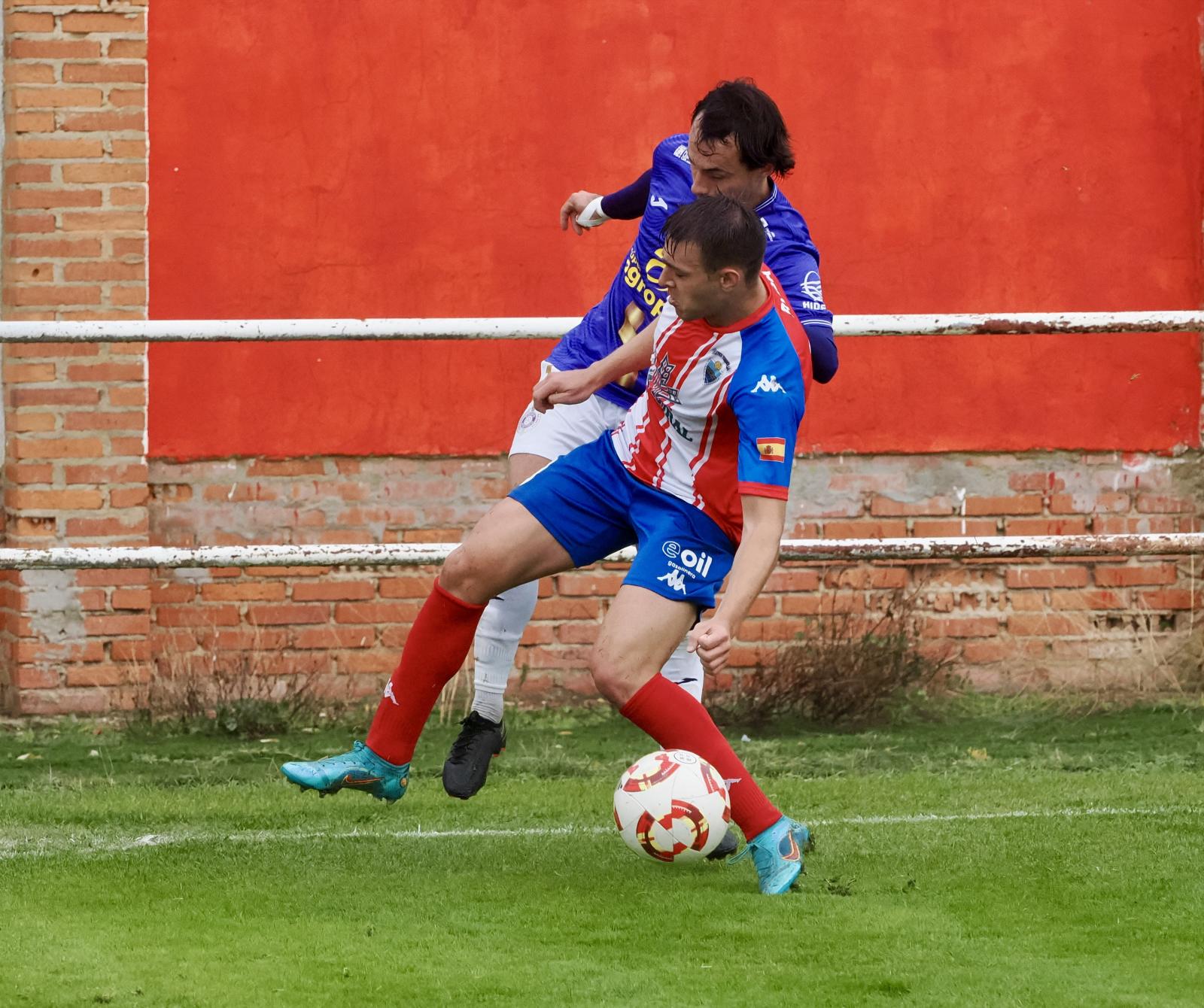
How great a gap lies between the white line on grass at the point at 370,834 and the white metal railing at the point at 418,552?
0.90m

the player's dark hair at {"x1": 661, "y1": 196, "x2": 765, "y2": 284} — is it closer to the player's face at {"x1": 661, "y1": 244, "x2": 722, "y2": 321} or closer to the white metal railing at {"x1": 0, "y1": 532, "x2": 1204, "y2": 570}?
the player's face at {"x1": 661, "y1": 244, "x2": 722, "y2": 321}

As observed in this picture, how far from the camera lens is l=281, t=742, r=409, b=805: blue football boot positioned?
433cm

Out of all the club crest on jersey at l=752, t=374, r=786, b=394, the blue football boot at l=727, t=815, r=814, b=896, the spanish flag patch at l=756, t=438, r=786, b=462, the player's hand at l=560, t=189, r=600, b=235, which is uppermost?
the player's hand at l=560, t=189, r=600, b=235

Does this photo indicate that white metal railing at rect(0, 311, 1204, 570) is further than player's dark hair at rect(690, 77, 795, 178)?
Yes

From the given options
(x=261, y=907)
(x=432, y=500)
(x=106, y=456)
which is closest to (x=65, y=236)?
(x=106, y=456)

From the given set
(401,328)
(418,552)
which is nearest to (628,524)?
(418,552)

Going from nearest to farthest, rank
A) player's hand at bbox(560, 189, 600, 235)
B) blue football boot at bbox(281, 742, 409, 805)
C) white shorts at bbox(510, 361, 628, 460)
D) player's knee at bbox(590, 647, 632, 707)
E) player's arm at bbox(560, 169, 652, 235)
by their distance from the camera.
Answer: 1. player's knee at bbox(590, 647, 632, 707)
2. blue football boot at bbox(281, 742, 409, 805)
3. white shorts at bbox(510, 361, 628, 460)
4. player's arm at bbox(560, 169, 652, 235)
5. player's hand at bbox(560, 189, 600, 235)

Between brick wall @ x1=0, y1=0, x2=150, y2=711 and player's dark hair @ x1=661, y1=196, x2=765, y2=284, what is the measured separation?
142 inches

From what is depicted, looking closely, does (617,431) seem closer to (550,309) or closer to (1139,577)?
(550,309)

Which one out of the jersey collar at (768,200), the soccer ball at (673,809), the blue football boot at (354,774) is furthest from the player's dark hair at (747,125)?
the blue football boot at (354,774)

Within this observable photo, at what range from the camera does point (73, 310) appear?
7.09 meters

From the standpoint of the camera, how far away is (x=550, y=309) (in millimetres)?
7441

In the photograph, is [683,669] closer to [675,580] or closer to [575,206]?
[675,580]

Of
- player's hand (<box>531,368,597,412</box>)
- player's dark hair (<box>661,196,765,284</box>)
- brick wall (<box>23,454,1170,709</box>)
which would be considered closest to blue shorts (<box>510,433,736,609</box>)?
player's hand (<box>531,368,597,412</box>)
